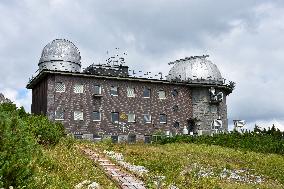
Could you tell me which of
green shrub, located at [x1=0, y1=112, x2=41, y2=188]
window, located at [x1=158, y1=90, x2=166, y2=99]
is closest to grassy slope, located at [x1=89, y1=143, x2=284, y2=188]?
green shrub, located at [x1=0, y1=112, x2=41, y2=188]

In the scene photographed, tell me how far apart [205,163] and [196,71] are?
37166 millimetres

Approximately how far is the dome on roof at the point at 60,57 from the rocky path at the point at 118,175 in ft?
117

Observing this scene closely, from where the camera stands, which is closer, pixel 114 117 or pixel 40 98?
pixel 114 117

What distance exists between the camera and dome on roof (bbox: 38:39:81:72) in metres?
57.4

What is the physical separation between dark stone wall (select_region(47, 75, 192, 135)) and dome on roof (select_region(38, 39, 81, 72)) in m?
5.65

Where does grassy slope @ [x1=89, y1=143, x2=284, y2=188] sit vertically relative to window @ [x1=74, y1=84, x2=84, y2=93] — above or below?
below

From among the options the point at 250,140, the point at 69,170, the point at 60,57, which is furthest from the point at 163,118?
the point at 69,170

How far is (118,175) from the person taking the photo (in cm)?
1812

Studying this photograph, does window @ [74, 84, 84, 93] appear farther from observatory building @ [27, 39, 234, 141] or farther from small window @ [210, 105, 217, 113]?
small window @ [210, 105, 217, 113]

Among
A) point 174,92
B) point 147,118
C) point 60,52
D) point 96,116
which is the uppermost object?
point 60,52

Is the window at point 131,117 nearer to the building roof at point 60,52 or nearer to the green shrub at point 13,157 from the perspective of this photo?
the building roof at point 60,52

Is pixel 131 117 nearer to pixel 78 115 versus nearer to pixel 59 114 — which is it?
pixel 78 115

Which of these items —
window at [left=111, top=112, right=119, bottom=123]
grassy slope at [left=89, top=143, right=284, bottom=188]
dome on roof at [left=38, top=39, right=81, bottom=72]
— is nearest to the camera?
grassy slope at [left=89, top=143, right=284, bottom=188]

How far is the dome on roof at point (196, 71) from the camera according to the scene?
62.1 metres
